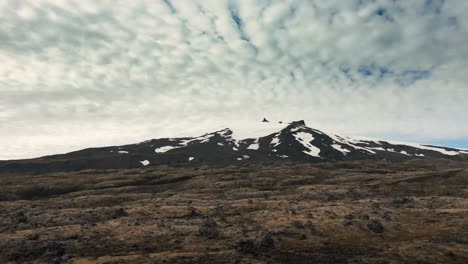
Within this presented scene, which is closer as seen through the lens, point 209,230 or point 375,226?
point 209,230

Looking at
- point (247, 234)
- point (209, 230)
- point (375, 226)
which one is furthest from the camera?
point (375, 226)

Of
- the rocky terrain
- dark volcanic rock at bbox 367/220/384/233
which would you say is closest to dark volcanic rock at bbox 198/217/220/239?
the rocky terrain

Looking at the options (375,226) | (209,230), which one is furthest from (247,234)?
(375,226)

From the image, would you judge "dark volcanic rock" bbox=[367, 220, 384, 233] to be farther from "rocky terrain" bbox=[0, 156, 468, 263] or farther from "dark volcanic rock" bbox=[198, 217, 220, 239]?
"dark volcanic rock" bbox=[198, 217, 220, 239]

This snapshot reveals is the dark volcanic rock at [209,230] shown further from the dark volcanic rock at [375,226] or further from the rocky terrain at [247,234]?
the dark volcanic rock at [375,226]

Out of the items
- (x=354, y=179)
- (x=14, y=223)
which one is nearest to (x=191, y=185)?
(x=354, y=179)

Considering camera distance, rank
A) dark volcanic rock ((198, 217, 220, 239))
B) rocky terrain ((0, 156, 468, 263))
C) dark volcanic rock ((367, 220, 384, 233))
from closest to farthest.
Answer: rocky terrain ((0, 156, 468, 263)) → dark volcanic rock ((198, 217, 220, 239)) → dark volcanic rock ((367, 220, 384, 233))

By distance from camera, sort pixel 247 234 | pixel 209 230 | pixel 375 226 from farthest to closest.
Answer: pixel 375 226 → pixel 209 230 → pixel 247 234

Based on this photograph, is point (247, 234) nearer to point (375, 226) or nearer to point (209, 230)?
point (209, 230)

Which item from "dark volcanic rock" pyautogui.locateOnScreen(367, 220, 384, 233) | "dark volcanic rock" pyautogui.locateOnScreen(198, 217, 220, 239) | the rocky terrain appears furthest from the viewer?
"dark volcanic rock" pyautogui.locateOnScreen(367, 220, 384, 233)

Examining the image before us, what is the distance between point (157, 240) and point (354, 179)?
80202mm

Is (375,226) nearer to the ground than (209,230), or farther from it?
nearer to the ground

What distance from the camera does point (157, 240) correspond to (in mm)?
38000

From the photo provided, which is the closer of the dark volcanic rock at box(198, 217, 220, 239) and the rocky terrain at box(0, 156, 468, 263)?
the rocky terrain at box(0, 156, 468, 263)
